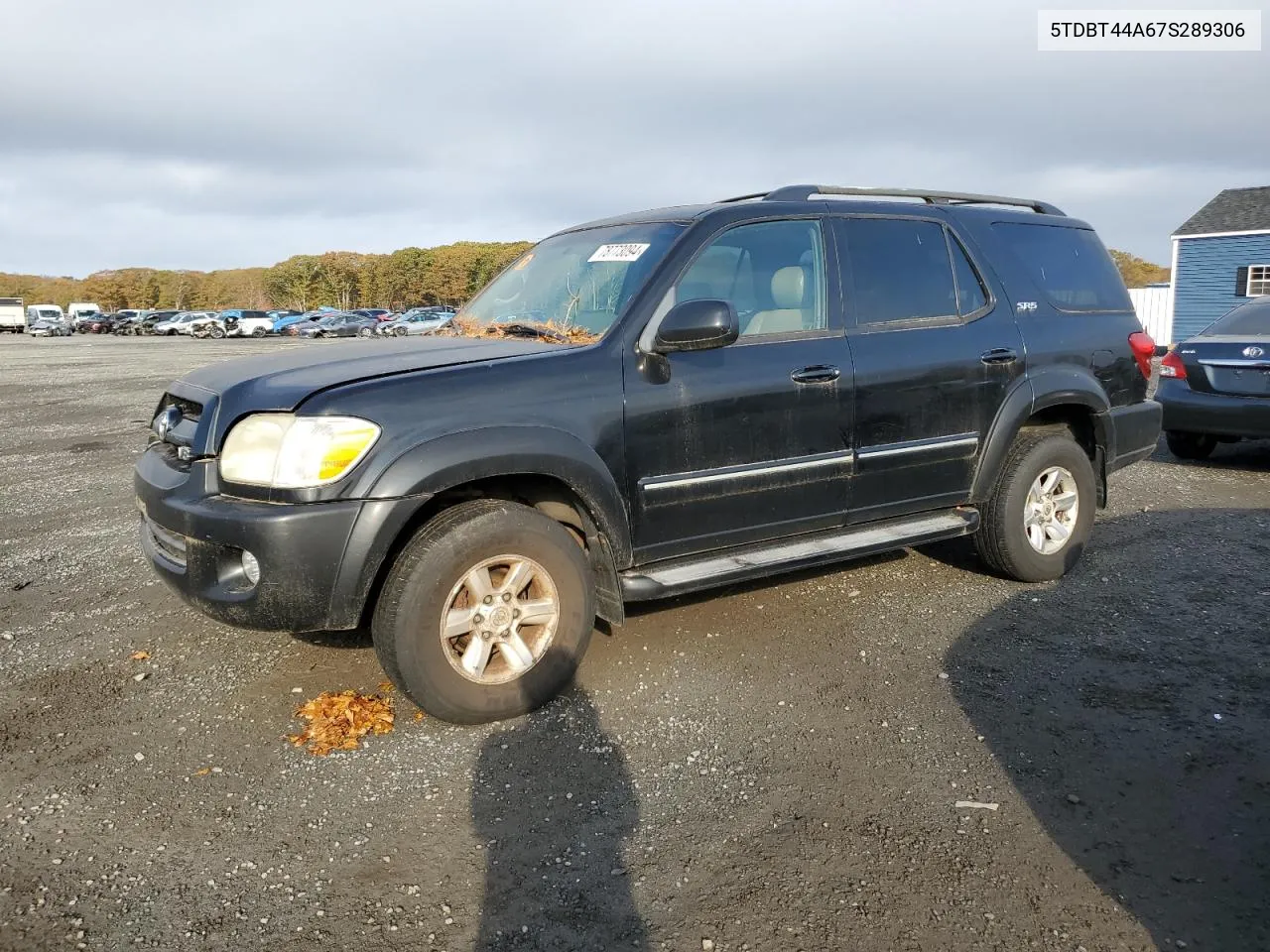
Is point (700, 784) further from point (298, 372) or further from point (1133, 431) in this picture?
point (1133, 431)

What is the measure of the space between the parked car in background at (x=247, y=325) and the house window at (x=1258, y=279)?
47275mm

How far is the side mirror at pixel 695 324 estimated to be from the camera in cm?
382

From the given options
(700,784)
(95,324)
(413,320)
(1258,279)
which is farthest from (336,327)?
(700,784)

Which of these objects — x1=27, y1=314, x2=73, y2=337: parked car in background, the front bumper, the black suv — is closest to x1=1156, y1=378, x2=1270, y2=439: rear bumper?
the black suv

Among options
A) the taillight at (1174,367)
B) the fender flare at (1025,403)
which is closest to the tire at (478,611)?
the fender flare at (1025,403)

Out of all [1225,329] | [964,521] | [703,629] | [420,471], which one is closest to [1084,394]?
[964,521]

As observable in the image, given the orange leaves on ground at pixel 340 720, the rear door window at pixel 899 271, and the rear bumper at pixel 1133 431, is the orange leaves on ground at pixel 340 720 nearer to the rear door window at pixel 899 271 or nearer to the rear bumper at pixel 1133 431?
the rear door window at pixel 899 271

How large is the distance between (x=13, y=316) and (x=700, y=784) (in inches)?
2787

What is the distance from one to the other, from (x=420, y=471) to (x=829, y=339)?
201 cm

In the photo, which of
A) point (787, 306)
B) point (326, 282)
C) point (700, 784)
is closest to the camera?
point (700, 784)

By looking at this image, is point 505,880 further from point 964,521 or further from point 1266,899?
point 964,521

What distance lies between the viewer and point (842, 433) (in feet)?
14.5

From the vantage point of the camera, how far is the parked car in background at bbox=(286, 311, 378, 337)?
50603mm

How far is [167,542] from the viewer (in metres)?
3.75
